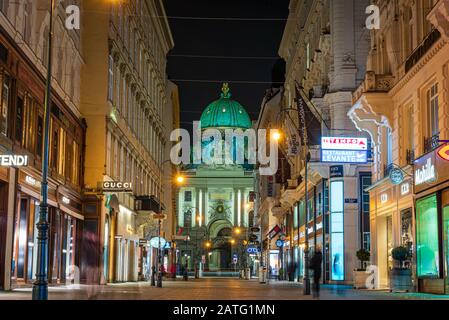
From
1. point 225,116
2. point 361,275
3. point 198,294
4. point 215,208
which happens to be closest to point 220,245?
point 215,208

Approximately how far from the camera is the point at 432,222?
108 ft

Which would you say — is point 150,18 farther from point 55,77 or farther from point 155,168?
point 55,77

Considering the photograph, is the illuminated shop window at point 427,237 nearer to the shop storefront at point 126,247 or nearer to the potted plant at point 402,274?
the potted plant at point 402,274

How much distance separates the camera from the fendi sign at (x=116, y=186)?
4747 centimetres

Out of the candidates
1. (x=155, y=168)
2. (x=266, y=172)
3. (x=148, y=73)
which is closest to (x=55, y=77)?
(x=148, y=73)

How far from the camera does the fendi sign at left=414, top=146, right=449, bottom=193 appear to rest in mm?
30219

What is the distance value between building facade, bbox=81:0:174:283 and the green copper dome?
4208 inches

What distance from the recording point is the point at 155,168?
269ft

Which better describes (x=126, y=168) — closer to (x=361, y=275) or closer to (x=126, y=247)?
(x=126, y=247)

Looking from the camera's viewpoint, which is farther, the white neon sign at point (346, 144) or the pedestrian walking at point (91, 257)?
the pedestrian walking at point (91, 257)

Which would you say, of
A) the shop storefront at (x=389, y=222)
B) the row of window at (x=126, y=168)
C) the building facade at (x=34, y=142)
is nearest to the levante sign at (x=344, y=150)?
the shop storefront at (x=389, y=222)

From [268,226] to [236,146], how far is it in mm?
80764

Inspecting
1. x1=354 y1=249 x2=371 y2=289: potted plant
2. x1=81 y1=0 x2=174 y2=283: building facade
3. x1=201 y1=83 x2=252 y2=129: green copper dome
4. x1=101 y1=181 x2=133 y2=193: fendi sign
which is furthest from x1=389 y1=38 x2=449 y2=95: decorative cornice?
x1=201 y1=83 x2=252 y2=129: green copper dome

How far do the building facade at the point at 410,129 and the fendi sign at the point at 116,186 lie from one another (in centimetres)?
1344
